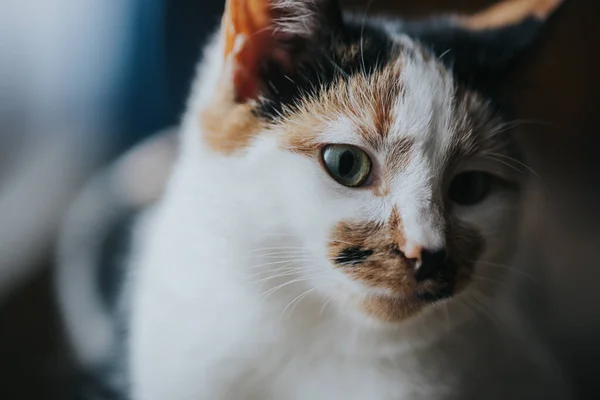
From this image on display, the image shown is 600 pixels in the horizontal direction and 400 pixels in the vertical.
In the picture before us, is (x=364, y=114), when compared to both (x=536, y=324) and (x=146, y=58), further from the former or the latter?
(x=536, y=324)

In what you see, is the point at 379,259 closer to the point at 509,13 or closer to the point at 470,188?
the point at 470,188

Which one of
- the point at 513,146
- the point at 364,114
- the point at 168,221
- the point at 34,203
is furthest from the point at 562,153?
the point at 34,203

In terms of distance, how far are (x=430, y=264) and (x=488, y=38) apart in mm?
297

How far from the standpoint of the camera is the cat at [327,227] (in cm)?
A: 63

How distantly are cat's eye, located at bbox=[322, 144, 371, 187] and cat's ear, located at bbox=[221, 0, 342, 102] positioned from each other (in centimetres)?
10

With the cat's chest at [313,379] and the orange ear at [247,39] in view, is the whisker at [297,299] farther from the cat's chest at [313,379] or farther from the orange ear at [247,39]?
the orange ear at [247,39]

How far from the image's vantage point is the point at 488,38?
2.43 feet

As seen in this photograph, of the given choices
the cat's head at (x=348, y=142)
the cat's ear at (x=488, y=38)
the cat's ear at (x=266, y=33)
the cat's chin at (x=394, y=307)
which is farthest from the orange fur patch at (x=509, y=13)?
the cat's chin at (x=394, y=307)

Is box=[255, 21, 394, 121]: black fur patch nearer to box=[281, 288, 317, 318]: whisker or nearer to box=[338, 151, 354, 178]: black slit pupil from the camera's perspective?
box=[338, 151, 354, 178]: black slit pupil

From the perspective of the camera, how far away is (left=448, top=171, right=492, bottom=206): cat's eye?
698 millimetres

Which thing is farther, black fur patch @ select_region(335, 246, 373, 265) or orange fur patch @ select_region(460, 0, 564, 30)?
orange fur patch @ select_region(460, 0, 564, 30)

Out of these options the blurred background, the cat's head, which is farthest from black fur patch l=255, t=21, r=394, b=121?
the blurred background

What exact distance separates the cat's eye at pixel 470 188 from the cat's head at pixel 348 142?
0.7 inches

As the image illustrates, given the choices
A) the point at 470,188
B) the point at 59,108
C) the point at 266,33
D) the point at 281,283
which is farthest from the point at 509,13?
the point at 59,108
